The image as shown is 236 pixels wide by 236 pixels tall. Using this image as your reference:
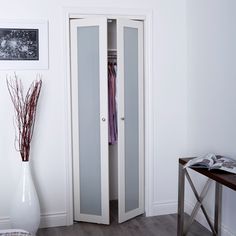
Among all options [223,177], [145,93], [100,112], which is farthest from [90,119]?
[223,177]

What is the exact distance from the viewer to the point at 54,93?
10.7 ft

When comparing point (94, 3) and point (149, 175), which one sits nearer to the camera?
point (94, 3)

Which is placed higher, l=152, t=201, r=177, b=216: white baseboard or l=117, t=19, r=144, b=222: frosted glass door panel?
l=117, t=19, r=144, b=222: frosted glass door panel

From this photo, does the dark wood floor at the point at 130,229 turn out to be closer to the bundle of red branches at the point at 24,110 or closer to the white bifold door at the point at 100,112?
the white bifold door at the point at 100,112

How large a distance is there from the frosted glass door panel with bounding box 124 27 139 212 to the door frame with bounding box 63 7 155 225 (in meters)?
0.11

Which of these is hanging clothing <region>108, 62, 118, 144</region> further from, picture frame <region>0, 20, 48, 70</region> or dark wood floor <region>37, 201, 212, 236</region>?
dark wood floor <region>37, 201, 212, 236</region>

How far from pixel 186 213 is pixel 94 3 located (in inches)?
96.6

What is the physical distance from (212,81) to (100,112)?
3.74ft

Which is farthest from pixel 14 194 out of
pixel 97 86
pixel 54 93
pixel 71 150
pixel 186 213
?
pixel 186 213

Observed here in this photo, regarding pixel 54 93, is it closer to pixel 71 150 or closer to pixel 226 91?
pixel 71 150

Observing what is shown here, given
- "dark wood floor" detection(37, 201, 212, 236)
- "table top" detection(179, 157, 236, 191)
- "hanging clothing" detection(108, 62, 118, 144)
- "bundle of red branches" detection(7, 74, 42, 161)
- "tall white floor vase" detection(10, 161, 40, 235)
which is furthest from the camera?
"hanging clothing" detection(108, 62, 118, 144)

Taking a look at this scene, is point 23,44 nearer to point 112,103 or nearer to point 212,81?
point 112,103

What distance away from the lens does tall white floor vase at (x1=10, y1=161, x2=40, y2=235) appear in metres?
2.89

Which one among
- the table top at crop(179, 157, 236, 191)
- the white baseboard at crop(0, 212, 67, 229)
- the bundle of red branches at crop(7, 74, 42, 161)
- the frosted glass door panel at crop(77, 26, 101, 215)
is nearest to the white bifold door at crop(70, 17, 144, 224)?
the frosted glass door panel at crop(77, 26, 101, 215)
